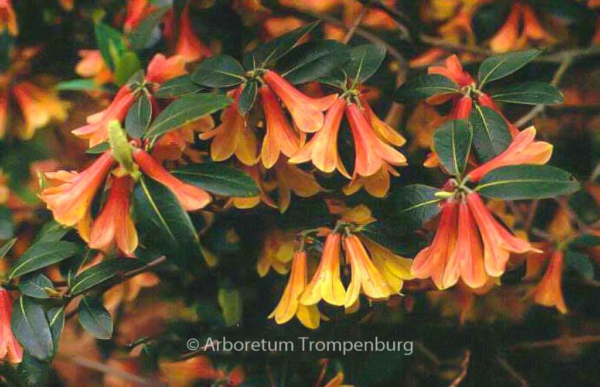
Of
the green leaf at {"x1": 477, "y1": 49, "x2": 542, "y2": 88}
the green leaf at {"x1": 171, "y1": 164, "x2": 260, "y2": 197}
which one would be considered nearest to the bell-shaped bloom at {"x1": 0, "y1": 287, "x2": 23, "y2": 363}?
the green leaf at {"x1": 171, "y1": 164, "x2": 260, "y2": 197}

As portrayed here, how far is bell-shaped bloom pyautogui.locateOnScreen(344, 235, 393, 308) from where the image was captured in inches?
30.3

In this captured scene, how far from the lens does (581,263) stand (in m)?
0.96

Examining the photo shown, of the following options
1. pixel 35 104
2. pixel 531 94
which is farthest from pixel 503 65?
pixel 35 104

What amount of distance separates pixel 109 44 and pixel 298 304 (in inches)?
18.6

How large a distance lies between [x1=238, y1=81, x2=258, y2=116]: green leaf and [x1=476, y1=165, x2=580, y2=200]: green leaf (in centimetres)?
25

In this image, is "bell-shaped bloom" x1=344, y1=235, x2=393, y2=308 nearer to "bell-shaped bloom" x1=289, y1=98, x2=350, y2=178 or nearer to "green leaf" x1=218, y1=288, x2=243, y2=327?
"bell-shaped bloom" x1=289, y1=98, x2=350, y2=178

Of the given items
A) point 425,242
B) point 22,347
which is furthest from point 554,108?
point 22,347

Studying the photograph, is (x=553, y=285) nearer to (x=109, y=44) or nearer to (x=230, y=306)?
(x=230, y=306)

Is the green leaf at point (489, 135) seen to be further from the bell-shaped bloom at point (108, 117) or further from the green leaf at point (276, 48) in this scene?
the bell-shaped bloom at point (108, 117)

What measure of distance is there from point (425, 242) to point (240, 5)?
44cm

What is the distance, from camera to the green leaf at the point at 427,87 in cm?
85

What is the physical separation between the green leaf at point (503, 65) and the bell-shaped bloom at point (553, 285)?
282 mm

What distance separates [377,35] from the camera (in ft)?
3.78

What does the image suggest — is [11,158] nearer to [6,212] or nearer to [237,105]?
[6,212]
